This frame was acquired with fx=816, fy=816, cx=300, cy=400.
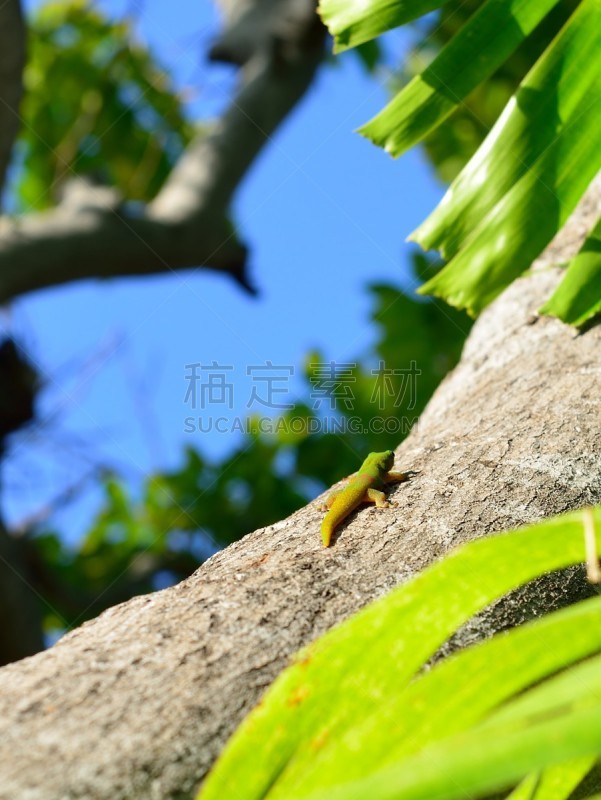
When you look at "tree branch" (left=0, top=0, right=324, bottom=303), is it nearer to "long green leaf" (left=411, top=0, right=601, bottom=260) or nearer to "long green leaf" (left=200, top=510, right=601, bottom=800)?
"long green leaf" (left=411, top=0, right=601, bottom=260)

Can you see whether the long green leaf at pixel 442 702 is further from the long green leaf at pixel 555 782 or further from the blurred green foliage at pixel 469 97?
the blurred green foliage at pixel 469 97

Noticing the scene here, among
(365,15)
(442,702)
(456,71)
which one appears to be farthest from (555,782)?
(365,15)

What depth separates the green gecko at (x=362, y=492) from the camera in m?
2.21

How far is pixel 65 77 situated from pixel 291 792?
9.13 metres

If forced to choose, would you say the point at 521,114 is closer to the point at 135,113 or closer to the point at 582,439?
the point at 582,439

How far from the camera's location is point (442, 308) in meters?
6.21

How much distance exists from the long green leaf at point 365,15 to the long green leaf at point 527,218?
0.64 m

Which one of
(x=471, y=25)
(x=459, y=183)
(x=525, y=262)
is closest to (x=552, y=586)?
(x=525, y=262)

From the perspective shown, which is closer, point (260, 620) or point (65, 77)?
point (260, 620)

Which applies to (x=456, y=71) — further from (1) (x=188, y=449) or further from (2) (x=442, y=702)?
(1) (x=188, y=449)

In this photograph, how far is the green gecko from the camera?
2.21 metres

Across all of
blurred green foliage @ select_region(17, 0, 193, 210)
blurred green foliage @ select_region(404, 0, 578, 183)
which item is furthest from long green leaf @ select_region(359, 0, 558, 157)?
blurred green foliage @ select_region(17, 0, 193, 210)

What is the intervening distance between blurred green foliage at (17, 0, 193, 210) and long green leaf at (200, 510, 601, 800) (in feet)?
26.3

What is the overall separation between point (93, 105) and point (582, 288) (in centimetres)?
715
